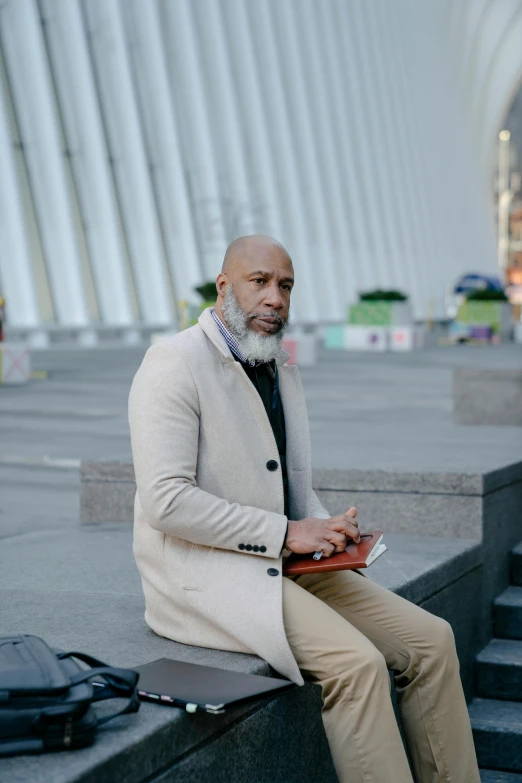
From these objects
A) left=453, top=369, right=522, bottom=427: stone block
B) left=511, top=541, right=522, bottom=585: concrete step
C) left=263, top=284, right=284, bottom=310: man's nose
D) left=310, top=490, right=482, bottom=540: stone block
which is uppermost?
left=263, top=284, right=284, bottom=310: man's nose

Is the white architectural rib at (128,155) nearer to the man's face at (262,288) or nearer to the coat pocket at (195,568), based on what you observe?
the man's face at (262,288)

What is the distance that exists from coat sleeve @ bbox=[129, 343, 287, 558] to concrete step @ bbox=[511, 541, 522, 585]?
3.43m

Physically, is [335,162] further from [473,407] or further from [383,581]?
[383,581]

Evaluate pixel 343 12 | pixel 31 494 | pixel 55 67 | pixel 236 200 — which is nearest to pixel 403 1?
pixel 343 12

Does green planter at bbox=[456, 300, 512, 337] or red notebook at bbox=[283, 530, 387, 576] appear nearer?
red notebook at bbox=[283, 530, 387, 576]

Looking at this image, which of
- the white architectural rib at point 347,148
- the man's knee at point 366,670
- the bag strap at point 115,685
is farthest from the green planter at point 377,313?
the bag strap at point 115,685

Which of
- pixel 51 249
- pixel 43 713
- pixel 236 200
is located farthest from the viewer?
pixel 236 200

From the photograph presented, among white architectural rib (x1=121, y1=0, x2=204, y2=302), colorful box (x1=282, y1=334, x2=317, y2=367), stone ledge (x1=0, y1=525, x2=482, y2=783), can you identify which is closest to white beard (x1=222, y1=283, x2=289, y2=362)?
stone ledge (x1=0, y1=525, x2=482, y2=783)

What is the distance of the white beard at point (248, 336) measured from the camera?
3590mm

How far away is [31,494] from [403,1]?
170ft

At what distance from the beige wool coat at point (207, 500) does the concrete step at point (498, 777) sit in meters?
2.05

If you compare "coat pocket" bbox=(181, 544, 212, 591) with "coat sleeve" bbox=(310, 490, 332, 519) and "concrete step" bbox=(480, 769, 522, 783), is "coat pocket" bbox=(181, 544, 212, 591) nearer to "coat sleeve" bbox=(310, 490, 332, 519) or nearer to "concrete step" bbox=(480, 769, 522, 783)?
"coat sleeve" bbox=(310, 490, 332, 519)

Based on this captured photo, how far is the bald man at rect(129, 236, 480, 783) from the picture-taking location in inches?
131

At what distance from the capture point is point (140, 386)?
11.4ft
